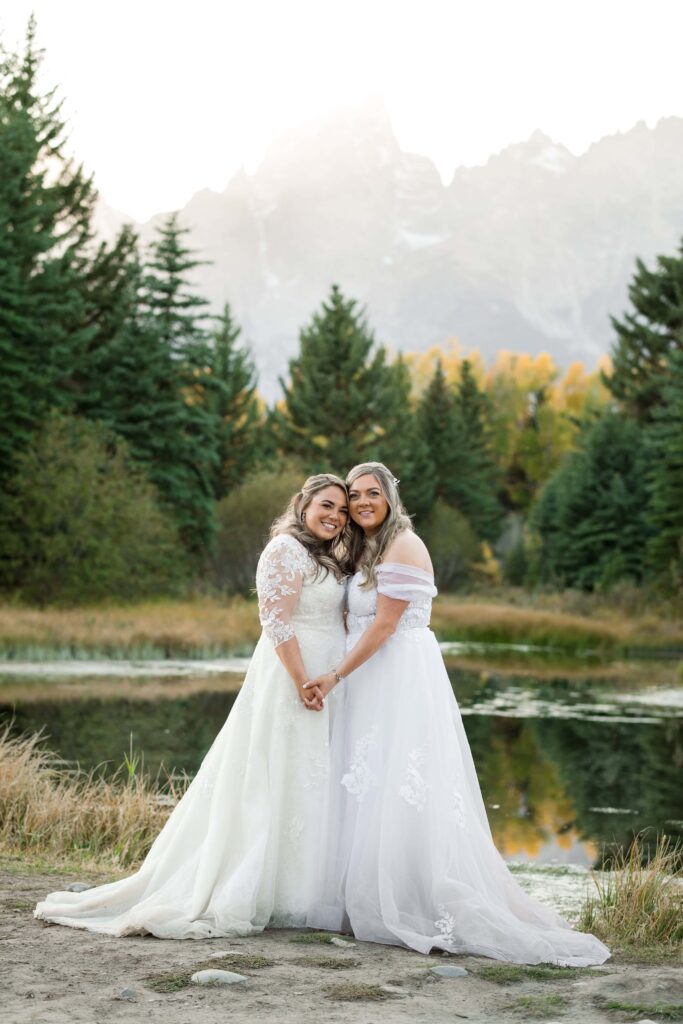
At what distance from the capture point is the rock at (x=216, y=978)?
15.8 feet

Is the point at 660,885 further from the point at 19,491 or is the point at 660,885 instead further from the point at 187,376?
the point at 187,376

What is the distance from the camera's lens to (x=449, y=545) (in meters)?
55.8

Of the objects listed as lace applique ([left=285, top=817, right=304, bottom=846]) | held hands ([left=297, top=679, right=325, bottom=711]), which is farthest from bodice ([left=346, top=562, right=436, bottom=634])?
lace applique ([left=285, top=817, right=304, bottom=846])

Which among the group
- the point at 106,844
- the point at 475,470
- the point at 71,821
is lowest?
the point at 106,844

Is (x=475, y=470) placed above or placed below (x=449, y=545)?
above

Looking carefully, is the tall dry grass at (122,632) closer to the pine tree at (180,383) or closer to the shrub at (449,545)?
the pine tree at (180,383)

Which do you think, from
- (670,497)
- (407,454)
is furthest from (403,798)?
(407,454)

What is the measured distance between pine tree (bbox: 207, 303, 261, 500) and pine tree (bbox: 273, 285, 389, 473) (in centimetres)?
188

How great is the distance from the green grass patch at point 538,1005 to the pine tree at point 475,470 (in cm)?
5791

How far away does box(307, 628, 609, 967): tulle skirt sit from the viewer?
18.7 feet

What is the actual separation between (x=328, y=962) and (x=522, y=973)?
78cm

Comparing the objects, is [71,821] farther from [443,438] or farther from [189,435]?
[443,438]

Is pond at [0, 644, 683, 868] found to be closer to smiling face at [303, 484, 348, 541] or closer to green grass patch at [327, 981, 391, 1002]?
smiling face at [303, 484, 348, 541]

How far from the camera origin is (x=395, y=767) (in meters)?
6.05
